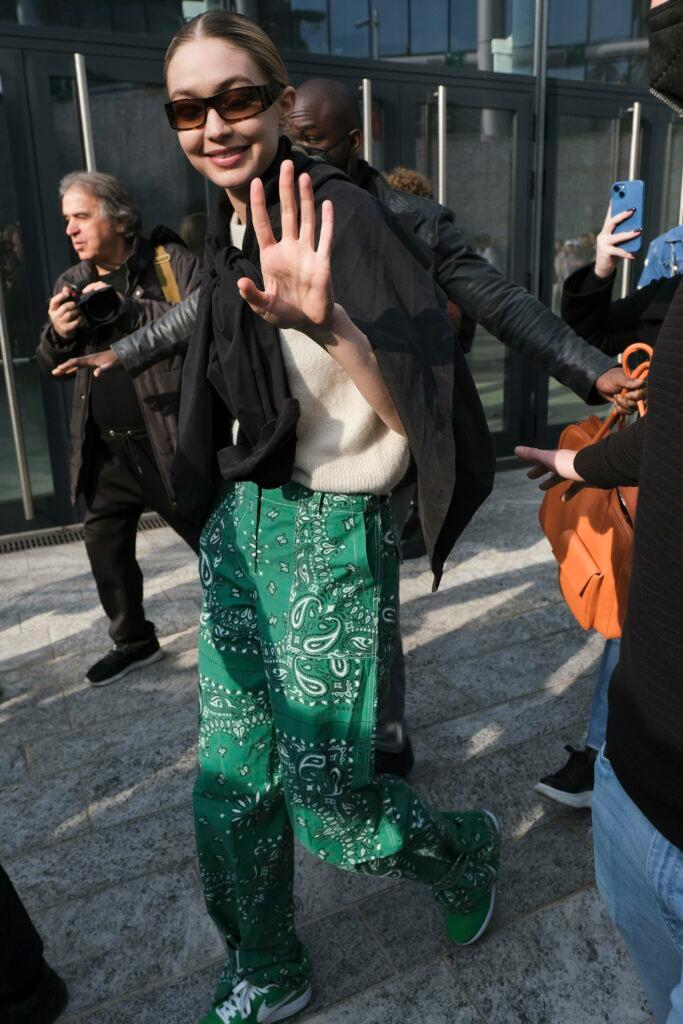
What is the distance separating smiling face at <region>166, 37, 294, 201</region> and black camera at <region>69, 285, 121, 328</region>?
4.29 ft

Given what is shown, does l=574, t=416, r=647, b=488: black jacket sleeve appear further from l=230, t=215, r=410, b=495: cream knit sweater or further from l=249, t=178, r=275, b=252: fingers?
l=249, t=178, r=275, b=252: fingers

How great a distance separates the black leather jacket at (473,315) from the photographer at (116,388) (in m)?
0.72

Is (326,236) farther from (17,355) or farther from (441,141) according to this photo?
(441,141)

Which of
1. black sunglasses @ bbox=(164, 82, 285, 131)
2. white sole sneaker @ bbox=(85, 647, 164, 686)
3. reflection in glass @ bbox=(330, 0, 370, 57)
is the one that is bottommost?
white sole sneaker @ bbox=(85, 647, 164, 686)

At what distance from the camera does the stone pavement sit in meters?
2.04

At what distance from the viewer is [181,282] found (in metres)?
3.29

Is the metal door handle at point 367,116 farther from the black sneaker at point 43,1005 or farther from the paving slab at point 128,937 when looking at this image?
the black sneaker at point 43,1005

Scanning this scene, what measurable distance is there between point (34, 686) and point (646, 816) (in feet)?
10.0

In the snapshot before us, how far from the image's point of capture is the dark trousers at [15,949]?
6.00 feet

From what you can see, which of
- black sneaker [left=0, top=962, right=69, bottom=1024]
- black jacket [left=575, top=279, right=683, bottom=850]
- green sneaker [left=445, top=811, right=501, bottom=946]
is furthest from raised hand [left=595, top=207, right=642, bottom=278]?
black sneaker [left=0, top=962, right=69, bottom=1024]

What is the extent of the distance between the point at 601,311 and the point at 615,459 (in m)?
1.24

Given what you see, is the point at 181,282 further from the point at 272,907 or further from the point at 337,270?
the point at 272,907

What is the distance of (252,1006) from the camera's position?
6.18ft

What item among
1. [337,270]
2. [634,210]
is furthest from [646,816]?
[634,210]
